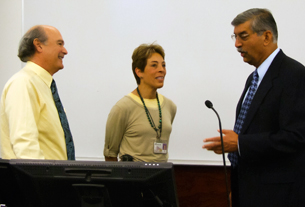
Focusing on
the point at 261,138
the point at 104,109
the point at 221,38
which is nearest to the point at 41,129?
the point at 261,138

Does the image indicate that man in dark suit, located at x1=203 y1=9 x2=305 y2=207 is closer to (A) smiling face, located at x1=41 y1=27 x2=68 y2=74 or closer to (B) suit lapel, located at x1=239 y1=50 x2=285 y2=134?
(B) suit lapel, located at x1=239 y1=50 x2=285 y2=134

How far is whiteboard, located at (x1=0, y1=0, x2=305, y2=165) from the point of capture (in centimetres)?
319

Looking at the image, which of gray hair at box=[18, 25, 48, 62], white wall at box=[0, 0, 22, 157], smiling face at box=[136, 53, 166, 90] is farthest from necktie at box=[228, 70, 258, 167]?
white wall at box=[0, 0, 22, 157]

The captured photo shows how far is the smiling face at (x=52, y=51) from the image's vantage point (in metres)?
2.12

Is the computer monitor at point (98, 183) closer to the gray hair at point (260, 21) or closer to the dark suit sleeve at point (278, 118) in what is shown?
the dark suit sleeve at point (278, 118)

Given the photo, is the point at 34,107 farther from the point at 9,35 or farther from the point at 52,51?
the point at 9,35

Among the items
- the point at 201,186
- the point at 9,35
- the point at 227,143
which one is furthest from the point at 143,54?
the point at 9,35

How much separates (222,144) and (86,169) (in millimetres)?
861

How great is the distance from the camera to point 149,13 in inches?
131

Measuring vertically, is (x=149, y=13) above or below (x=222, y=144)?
above

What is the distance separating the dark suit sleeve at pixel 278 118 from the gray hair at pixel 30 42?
138cm

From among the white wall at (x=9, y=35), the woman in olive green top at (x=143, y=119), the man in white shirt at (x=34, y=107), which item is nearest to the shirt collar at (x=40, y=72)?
the man in white shirt at (x=34, y=107)

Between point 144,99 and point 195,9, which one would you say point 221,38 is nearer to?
point 195,9

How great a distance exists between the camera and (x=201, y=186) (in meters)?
3.25
